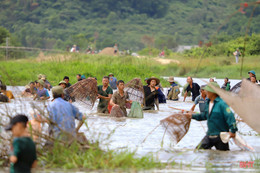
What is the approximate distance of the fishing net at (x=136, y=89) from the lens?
1581cm

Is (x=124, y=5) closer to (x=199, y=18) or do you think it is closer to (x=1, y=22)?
(x=199, y=18)

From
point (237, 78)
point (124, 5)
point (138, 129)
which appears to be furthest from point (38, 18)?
point (138, 129)

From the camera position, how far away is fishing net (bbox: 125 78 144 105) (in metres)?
15.8

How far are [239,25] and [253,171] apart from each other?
281 feet

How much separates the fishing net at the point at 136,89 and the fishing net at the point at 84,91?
158 centimetres

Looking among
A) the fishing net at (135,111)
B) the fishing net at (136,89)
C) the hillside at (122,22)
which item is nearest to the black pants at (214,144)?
the fishing net at (135,111)

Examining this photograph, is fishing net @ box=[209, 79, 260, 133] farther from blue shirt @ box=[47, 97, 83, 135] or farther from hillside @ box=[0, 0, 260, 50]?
hillside @ box=[0, 0, 260, 50]

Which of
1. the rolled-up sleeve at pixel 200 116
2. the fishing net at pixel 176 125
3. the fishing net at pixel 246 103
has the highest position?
the fishing net at pixel 246 103

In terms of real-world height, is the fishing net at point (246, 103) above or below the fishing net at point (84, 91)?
above

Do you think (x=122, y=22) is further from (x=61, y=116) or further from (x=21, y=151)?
(x=21, y=151)

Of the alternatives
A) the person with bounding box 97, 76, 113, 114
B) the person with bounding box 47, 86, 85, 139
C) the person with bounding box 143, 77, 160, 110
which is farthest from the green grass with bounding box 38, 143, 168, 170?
the person with bounding box 143, 77, 160, 110

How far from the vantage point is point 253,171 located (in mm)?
7012

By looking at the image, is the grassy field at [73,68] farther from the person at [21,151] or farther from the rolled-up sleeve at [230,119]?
the person at [21,151]

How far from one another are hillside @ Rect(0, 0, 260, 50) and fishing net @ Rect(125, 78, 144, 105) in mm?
77341
